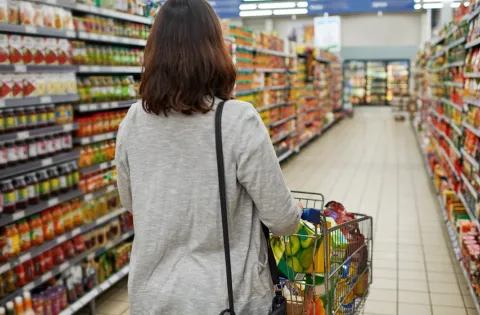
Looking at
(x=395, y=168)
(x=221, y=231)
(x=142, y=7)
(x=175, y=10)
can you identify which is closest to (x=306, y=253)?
(x=221, y=231)

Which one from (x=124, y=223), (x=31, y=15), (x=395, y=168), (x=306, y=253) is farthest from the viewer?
(x=395, y=168)

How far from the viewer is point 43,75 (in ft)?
11.5

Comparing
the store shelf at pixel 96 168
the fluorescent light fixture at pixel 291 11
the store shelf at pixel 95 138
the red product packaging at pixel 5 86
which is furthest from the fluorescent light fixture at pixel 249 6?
the red product packaging at pixel 5 86

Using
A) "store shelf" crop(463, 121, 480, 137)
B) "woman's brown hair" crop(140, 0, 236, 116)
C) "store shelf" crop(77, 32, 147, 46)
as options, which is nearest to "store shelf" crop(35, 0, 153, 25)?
"store shelf" crop(77, 32, 147, 46)

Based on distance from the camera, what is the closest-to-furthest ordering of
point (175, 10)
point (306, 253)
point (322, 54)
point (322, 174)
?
point (175, 10) < point (306, 253) < point (322, 174) < point (322, 54)

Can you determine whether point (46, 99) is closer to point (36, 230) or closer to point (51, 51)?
point (51, 51)

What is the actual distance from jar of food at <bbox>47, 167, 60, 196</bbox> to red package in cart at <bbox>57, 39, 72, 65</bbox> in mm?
735

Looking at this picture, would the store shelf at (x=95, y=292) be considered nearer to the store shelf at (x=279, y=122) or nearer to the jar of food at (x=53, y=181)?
the jar of food at (x=53, y=181)

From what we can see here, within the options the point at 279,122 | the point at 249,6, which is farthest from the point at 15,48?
the point at 249,6

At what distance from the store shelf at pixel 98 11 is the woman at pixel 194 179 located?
2186mm

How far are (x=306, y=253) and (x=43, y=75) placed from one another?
2.30 meters

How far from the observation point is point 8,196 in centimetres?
323

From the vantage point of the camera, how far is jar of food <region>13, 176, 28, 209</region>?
3.33 m

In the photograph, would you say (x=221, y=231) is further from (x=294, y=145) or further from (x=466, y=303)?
(x=294, y=145)
